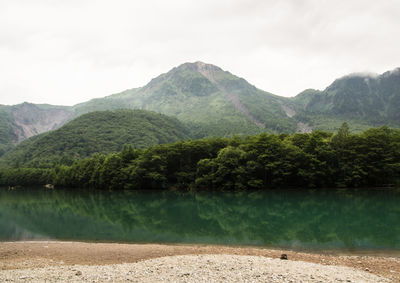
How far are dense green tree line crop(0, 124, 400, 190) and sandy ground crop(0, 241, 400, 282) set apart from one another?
174ft

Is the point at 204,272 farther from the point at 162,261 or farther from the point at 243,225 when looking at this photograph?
the point at 243,225

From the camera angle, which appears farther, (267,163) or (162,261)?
(267,163)

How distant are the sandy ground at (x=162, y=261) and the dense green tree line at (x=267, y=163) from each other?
53.2 meters

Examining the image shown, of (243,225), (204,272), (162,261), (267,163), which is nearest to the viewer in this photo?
(204,272)

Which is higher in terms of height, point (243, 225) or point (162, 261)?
point (162, 261)

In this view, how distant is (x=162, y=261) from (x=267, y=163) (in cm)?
5932

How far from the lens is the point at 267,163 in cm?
7381

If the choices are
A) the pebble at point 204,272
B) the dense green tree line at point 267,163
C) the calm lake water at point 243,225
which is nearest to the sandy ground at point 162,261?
the pebble at point 204,272

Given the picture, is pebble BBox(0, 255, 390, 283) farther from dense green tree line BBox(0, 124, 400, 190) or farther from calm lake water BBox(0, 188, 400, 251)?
dense green tree line BBox(0, 124, 400, 190)

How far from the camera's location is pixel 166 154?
89812mm

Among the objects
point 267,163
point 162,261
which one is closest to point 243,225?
point 162,261

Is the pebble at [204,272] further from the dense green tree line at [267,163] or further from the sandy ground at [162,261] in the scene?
the dense green tree line at [267,163]

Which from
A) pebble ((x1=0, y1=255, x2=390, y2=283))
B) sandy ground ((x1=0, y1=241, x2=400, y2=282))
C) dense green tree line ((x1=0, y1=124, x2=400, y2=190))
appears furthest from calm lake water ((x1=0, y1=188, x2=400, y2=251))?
dense green tree line ((x1=0, y1=124, x2=400, y2=190))

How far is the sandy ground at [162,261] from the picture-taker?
15.3 m
